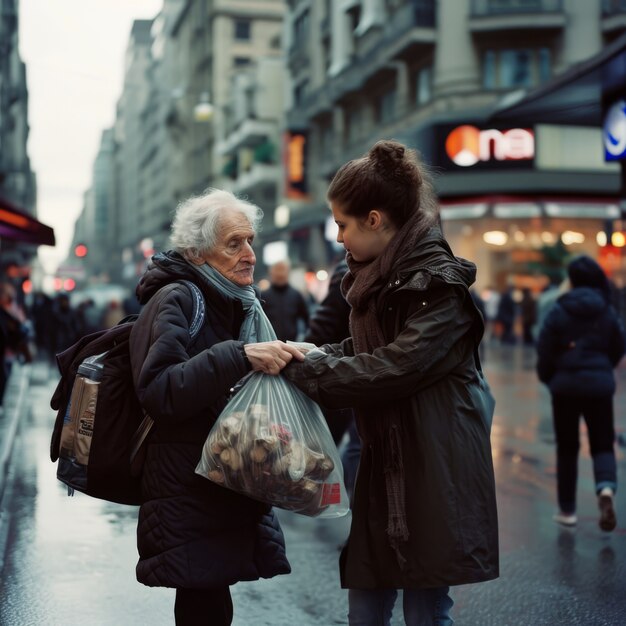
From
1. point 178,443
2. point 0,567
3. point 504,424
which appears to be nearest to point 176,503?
point 178,443

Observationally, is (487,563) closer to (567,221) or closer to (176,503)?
(176,503)

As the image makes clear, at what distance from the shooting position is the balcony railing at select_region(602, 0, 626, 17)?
93.1 feet

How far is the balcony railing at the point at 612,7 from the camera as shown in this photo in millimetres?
28391

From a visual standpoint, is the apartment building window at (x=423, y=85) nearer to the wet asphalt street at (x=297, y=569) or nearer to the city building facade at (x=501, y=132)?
the city building facade at (x=501, y=132)

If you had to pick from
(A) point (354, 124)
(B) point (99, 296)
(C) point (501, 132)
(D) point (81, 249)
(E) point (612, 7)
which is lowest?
(B) point (99, 296)

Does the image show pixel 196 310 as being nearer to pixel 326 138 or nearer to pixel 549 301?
pixel 549 301

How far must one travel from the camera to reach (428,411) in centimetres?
296

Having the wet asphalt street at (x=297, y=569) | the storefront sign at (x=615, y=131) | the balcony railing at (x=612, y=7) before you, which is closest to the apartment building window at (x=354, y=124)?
the balcony railing at (x=612, y=7)

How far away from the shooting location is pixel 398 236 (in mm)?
3045

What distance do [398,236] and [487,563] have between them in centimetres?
102

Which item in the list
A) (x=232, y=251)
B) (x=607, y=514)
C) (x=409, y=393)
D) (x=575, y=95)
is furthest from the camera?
(x=575, y=95)

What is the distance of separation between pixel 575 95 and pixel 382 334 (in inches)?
343

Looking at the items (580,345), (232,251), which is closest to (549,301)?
(580,345)

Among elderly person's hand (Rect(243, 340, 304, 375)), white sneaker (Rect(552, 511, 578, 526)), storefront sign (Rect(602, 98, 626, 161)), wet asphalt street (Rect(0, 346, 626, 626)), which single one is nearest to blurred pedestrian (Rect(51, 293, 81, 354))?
wet asphalt street (Rect(0, 346, 626, 626))
